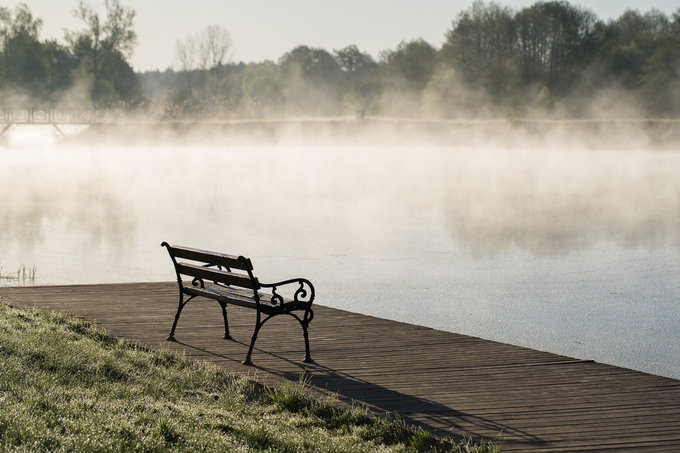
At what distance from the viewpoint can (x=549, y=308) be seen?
31.4 feet

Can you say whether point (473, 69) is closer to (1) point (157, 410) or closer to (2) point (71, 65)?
(2) point (71, 65)

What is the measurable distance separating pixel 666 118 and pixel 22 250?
157 feet

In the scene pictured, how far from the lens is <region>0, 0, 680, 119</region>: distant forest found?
56.2 m

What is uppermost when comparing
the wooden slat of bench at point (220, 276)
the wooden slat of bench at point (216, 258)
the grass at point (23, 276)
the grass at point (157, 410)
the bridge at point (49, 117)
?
the bridge at point (49, 117)

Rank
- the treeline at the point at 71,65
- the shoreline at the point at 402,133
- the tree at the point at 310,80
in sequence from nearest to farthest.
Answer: the shoreline at the point at 402,133
the treeline at the point at 71,65
the tree at the point at 310,80

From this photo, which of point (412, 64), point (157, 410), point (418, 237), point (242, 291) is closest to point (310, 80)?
point (412, 64)

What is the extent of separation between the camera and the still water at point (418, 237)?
9227 mm

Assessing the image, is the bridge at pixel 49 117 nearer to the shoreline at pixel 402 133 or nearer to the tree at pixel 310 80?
the shoreline at pixel 402 133

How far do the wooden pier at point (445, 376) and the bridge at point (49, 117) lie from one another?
42982 millimetres

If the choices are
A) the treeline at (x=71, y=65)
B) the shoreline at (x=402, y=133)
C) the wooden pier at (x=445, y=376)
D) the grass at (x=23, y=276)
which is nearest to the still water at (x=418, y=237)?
the grass at (x=23, y=276)

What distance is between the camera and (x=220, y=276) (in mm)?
6039

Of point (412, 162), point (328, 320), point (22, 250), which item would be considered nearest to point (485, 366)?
point (328, 320)

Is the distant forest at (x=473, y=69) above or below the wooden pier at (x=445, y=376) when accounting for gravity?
above

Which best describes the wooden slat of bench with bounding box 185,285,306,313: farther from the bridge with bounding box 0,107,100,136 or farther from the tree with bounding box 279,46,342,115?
the tree with bounding box 279,46,342,115
